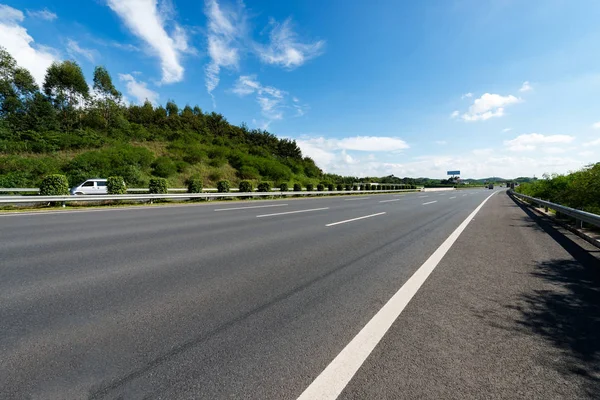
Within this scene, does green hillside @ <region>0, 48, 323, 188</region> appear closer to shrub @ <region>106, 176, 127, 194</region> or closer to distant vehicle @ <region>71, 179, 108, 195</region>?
distant vehicle @ <region>71, 179, 108, 195</region>

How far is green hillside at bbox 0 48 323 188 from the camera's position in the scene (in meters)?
31.4

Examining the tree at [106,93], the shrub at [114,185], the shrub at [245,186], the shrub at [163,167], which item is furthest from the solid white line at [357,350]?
the tree at [106,93]

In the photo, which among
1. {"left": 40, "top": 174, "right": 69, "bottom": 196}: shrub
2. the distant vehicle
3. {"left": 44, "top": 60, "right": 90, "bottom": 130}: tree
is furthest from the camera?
{"left": 44, "top": 60, "right": 90, "bottom": 130}: tree

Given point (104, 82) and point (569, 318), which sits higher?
point (104, 82)

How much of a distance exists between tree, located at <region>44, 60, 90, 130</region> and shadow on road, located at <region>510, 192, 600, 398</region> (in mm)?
63111

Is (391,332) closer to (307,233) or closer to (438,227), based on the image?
(307,233)

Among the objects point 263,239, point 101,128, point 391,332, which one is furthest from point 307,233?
point 101,128

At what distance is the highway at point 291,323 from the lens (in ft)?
6.21

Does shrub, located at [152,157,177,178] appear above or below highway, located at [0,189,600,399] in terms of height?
above

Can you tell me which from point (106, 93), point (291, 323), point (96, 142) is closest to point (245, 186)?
point (291, 323)

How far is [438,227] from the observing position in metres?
8.60

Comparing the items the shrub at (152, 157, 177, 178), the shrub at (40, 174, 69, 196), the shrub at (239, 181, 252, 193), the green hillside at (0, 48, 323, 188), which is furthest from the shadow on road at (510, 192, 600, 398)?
the shrub at (152, 157, 177, 178)

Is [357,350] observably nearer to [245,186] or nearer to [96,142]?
[245,186]

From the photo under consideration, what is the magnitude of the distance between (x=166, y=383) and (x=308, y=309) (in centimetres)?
153
